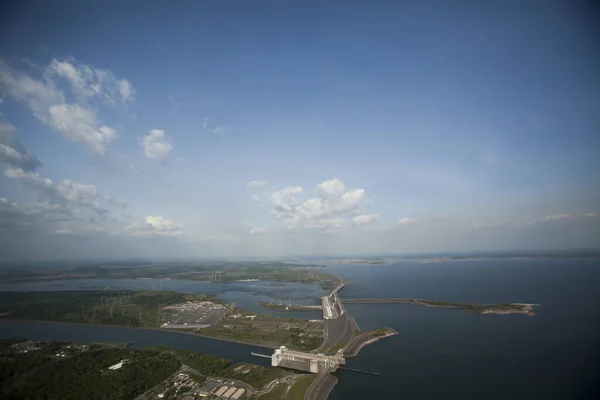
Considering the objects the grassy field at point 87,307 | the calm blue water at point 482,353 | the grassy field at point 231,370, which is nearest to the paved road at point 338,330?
the calm blue water at point 482,353

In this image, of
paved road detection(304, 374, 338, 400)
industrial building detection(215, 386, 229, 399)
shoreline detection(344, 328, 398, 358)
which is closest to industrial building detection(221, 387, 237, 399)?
industrial building detection(215, 386, 229, 399)

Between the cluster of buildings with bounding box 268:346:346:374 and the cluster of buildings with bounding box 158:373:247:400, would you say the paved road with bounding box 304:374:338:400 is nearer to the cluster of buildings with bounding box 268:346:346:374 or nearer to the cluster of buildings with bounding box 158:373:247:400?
the cluster of buildings with bounding box 268:346:346:374

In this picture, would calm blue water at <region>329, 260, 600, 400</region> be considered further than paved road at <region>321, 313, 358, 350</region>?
No

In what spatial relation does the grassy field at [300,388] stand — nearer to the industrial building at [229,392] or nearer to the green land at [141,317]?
the industrial building at [229,392]

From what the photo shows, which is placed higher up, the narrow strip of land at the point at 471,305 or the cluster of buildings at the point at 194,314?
the cluster of buildings at the point at 194,314

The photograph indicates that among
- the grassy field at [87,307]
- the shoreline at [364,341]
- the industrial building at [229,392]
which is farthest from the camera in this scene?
the grassy field at [87,307]

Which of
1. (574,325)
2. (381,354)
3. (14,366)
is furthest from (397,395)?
(574,325)

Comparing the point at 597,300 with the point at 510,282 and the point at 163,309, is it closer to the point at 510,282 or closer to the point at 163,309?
the point at 510,282
